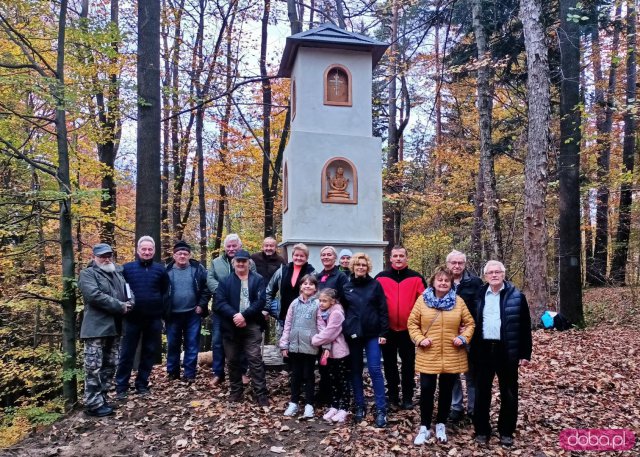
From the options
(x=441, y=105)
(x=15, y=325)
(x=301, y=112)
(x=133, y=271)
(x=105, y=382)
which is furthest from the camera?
(x=441, y=105)

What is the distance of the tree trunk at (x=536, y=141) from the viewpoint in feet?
26.8

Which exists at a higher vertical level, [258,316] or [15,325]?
[258,316]

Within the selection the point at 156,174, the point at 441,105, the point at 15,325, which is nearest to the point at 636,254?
the point at 441,105

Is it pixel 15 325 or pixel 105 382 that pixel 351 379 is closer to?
pixel 105 382

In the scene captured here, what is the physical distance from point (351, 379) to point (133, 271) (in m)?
2.74

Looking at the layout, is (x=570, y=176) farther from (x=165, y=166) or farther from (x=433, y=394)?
(x=165, y=166)

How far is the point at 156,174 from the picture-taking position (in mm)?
7203

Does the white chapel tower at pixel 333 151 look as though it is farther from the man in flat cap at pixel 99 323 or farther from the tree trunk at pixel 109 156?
the tree trunk at pixel 109 156

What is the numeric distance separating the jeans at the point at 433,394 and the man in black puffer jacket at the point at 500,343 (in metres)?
0.27

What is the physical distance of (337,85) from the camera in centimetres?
745

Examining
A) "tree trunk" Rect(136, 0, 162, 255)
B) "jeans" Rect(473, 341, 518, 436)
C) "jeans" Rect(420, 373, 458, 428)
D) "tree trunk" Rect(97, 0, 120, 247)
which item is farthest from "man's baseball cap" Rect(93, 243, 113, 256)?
"tree trunk" Rect(97, 0, 120, 247)

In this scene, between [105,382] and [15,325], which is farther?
[15,325]

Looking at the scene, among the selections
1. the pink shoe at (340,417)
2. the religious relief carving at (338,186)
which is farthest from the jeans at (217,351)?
the religious relief carving at (338,186)

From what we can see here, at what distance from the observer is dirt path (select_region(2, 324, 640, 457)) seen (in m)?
4.02
